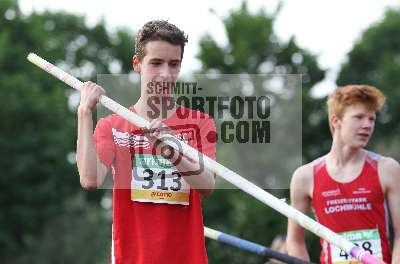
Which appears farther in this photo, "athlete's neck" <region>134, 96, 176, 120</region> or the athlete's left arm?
the athlete's left arm

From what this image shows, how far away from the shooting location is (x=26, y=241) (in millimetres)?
34812

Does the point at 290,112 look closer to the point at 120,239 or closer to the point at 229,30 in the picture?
the point at 229,30

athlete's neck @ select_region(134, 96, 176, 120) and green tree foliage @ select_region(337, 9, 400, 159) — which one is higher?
green tree foliage @ select_region(337, 9, 400, 159)

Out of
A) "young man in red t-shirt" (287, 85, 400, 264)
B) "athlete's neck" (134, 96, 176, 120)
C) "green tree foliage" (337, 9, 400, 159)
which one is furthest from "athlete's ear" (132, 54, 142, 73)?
"green tree foliage" (337, 9, 400, 159)

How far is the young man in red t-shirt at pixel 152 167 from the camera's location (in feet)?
17.1

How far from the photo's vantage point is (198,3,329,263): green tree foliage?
106 ft

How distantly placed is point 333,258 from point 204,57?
32540 millimetres

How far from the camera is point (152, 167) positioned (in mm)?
5402

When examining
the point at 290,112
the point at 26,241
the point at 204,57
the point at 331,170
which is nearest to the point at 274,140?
the point at 290,112

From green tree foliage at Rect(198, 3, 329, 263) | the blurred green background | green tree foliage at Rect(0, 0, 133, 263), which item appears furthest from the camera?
green tree foliage at Rect(0, 0, 133, 263)

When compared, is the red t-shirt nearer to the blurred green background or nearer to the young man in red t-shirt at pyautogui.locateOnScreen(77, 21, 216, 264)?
the young man in red t-shirt at pyautogui.locateOnScreen(77, 21, 216, 264)

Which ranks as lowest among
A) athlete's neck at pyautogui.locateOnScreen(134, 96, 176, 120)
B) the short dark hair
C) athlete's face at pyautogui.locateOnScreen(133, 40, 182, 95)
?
athlete's neck at pyautogui.locateOnScreen(134, 96, 176, 120)

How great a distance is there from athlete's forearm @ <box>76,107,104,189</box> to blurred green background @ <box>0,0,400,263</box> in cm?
2422

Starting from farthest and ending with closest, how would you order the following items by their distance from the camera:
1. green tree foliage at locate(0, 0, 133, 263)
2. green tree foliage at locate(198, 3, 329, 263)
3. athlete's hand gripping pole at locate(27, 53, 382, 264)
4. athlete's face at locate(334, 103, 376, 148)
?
green tree foliage at locate(0, 0, 133, 263) → green tree foliage at locate(198, 3, 329, 263) → athlete's face at locate(334, 103, 376, 148) → athlete's hand gripping pole at locate(27, 53, 382, 264)
